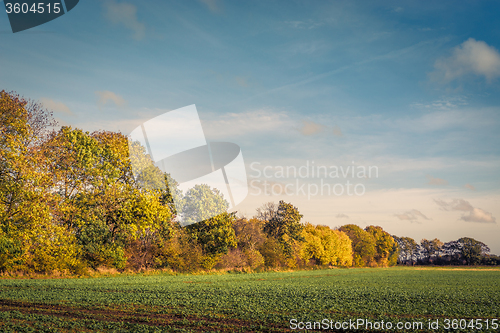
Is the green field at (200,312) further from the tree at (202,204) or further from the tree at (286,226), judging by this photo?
the tree at (286,226)

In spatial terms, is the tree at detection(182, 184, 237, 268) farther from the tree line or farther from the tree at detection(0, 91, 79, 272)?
the tree at detection(0, 91, 79, 272)

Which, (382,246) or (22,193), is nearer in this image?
(22,193)

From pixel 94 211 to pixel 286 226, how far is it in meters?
47.6

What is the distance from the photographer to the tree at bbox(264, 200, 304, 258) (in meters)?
78.0

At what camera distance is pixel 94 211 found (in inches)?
1604

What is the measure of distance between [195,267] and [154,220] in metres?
14.3

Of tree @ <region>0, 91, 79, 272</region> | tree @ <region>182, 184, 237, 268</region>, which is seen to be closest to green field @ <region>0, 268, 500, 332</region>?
tree @ <region>0, 91, 79, 272</region>

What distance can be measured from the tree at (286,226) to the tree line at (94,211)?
30.1 ft

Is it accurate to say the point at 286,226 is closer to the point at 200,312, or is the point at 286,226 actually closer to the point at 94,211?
the point at 94,211

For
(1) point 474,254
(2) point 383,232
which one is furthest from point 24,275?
(1) point 474,254

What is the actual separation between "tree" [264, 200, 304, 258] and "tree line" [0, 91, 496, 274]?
9.18 metres

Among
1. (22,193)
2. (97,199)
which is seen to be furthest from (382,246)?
(22,193)

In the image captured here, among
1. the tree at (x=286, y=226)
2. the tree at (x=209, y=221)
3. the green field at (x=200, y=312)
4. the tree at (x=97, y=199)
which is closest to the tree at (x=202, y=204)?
the tree at (x=209, y=221)

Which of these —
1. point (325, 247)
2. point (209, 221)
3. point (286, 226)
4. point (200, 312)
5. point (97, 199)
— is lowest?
point (325, 247)
